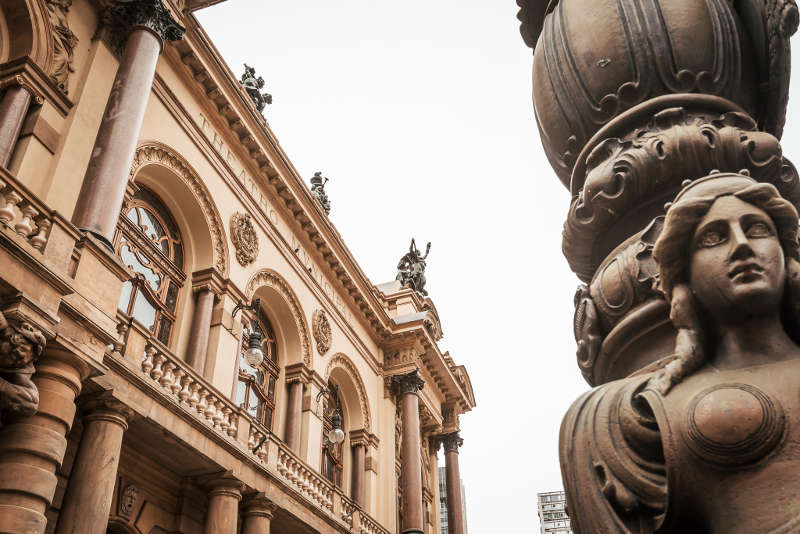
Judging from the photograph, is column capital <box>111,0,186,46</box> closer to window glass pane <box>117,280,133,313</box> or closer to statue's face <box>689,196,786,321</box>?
window glass pane <box>117,280,133,313</box>

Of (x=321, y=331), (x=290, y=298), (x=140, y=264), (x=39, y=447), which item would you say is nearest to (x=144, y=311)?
(x=140, y=264)

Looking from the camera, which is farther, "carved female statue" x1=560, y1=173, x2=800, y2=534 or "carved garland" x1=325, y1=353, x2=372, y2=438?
"carved garland" x1=325, y1=353, x2=372, y2=438

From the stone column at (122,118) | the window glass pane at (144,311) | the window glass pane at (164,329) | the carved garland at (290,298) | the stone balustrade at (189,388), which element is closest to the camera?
the stone column at (122,118)

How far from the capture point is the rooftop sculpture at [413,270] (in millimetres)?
27219

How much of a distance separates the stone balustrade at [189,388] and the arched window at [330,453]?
615cm

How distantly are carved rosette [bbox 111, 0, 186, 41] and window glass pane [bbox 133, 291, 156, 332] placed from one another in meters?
4.62

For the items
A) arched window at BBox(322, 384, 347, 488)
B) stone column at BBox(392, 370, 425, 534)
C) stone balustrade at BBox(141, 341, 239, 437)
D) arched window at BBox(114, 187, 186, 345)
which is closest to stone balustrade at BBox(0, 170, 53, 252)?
stone balustrade at BBox(141, 341, 239, 437)

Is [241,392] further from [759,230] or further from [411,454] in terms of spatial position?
[759,230]

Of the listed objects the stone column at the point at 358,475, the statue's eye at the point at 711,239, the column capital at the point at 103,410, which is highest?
the stone column at the point at 358,475

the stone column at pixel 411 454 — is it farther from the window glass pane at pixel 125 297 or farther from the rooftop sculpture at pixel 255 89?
the window glass pane at pixel 125 297

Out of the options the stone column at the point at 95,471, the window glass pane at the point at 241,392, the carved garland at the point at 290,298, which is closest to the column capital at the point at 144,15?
the carved garland at the point at 290,298

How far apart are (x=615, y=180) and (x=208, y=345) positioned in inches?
480

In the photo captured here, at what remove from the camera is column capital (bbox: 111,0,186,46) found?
11.5 metres

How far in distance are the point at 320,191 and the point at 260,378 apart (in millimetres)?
7737
